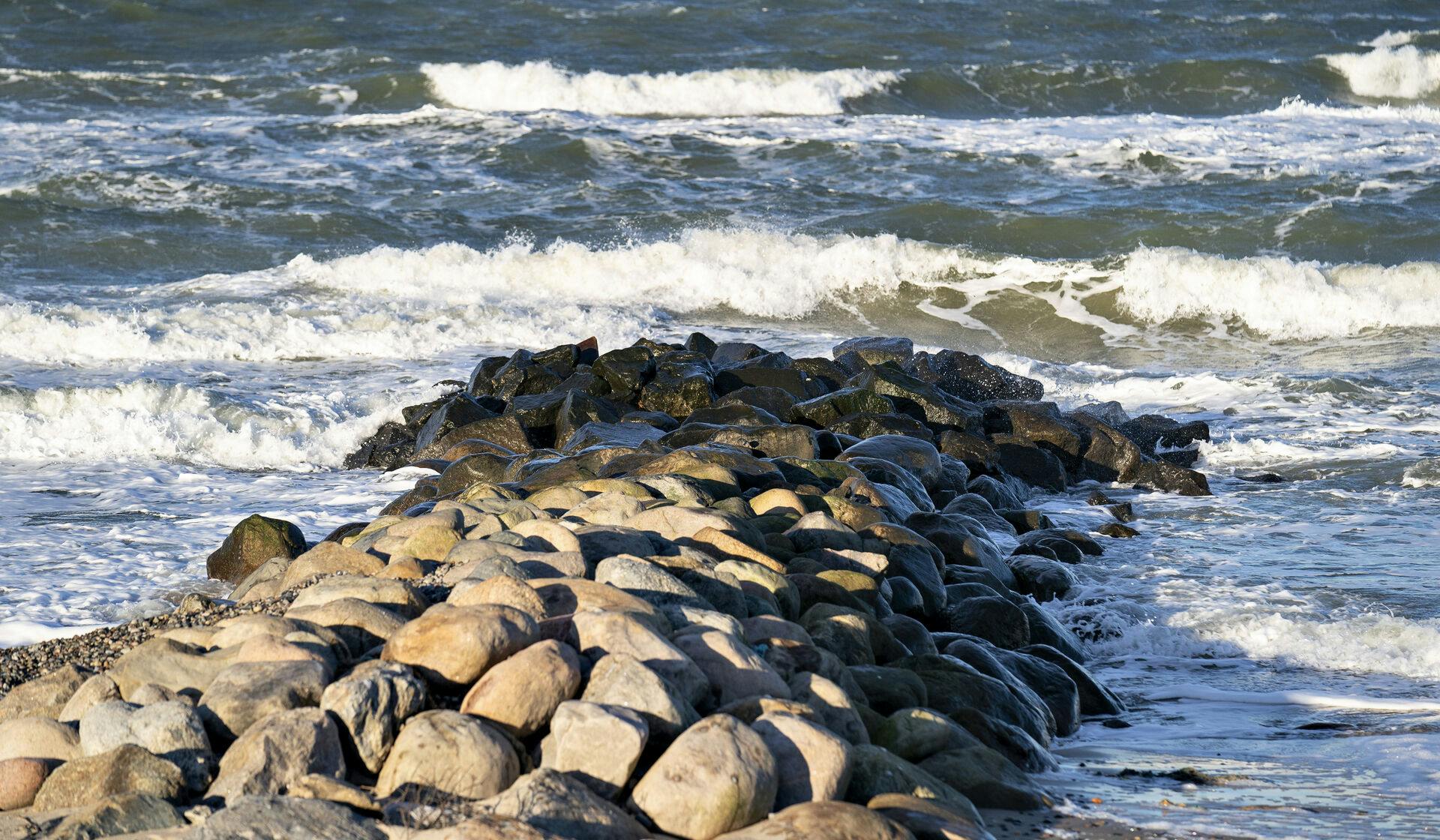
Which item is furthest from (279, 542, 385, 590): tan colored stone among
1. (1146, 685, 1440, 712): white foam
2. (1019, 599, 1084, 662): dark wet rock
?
(1146, 685, 1440, 712): white foam

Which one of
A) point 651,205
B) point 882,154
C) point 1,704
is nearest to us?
point 1,704

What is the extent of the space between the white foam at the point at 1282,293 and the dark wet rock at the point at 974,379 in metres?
4.05

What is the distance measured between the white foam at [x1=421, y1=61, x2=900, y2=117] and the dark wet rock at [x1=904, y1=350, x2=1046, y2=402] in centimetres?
1139

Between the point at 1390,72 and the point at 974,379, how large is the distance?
17780mm

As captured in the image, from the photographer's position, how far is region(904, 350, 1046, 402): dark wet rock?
929cm

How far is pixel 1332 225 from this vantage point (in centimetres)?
1483

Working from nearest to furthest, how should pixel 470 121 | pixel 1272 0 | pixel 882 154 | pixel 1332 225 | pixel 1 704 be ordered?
pixel 1 704 → pixel 1332 225 → pixel 882 154 → pixel 470 121 → pixel 1272 0

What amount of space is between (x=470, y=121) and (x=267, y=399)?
33.9 ft

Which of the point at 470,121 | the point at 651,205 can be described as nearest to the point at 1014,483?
the point at 651,205

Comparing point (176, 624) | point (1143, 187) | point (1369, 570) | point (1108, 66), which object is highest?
point (1108, 66)

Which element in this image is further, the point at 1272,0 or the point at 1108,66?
the point at 1272,0

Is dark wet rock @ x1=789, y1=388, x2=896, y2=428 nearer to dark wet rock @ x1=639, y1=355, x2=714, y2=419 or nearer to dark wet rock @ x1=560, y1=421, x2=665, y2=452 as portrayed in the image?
dark wet rock @ x1=639, y1=355, x2=714, y2=419

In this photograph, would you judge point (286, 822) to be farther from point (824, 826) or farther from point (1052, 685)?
point (1052, 685)

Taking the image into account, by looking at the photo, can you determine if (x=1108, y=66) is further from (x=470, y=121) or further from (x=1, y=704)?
(x=1, y=704)
